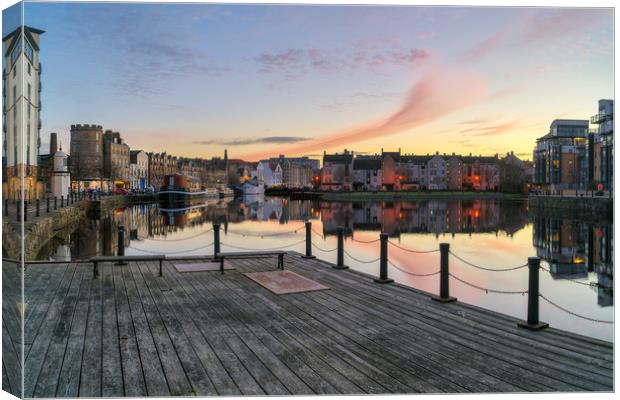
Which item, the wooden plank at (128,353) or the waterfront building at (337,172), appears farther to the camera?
the waterfront building at (337,172)

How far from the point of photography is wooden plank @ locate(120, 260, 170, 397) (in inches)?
204

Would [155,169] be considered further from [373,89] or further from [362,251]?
[373,89]

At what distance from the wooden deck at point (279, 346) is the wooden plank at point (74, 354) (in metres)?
0.02

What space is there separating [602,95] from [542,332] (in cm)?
355

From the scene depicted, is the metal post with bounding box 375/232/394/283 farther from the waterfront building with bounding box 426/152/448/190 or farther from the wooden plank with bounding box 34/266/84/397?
the waterfront building with bounding box 426/152/448/190

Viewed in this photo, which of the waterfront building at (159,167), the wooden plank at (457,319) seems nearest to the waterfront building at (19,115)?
the wooden plank at (457,319)

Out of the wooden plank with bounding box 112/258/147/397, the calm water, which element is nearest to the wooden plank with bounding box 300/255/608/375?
the calm water

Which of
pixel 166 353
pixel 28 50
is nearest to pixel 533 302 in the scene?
pixel 166 353

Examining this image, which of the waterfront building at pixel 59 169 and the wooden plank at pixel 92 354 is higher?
the waterfront building at pixel 59 169

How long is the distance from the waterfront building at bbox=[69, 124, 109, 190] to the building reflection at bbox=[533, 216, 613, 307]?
47.6 meters

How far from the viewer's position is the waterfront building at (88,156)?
57.5 m

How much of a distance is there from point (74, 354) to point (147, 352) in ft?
2.99

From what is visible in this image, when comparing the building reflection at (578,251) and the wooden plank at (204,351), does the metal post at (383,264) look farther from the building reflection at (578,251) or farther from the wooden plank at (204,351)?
the building reflection at (578,251)

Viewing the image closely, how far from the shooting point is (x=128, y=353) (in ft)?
20.2
